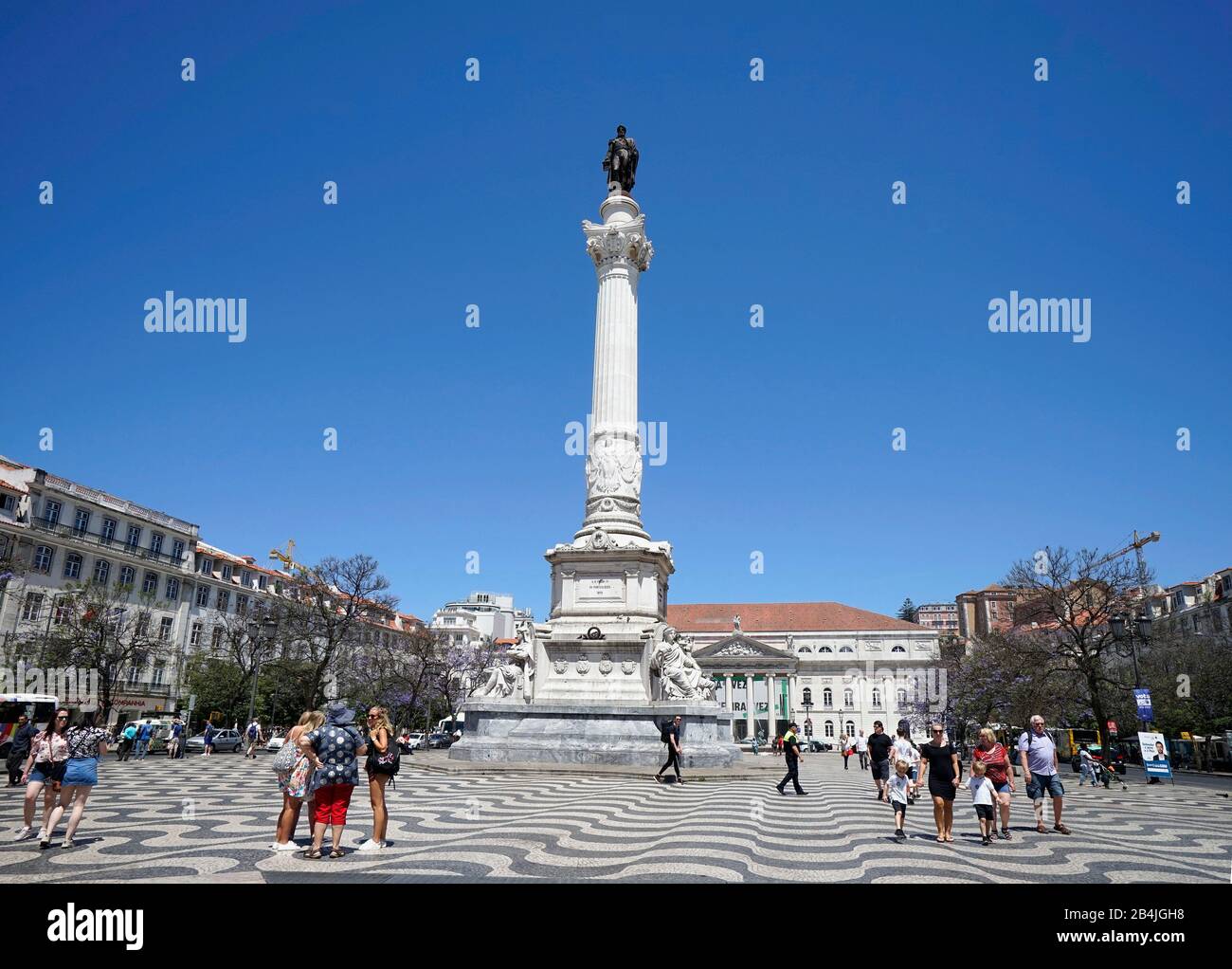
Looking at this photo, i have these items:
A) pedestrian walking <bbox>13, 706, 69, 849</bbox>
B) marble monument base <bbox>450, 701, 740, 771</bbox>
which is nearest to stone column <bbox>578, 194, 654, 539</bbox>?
marble monument base <bbox>450, 701, 740, 771</bbox>

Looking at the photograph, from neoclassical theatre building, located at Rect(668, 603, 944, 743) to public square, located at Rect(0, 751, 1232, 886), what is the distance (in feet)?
250

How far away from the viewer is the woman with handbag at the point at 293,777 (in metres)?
8.18

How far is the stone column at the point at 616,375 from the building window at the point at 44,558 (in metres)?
33.9

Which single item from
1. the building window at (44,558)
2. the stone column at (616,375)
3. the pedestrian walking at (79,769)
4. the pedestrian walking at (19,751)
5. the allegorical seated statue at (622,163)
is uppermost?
the allegorical seated statue at (622,163)

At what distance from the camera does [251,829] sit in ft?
31.9

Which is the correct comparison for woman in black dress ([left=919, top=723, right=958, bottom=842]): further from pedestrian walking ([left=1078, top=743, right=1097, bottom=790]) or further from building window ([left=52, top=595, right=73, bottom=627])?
building window ([left=52, top=595, right=73, bottom=627])

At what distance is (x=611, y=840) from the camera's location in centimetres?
926

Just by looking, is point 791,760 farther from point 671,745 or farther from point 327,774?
point 327,774

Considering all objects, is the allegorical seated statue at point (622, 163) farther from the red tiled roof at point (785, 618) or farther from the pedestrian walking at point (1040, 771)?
the red tiled roof at point (785, 618)

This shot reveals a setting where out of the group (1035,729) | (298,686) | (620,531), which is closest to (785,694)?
(298,686)

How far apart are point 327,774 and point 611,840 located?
3531mm

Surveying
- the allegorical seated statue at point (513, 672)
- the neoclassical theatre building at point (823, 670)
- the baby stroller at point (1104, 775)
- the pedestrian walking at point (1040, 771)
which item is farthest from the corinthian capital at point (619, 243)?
the neoclassical theatre building at point (823, 670)
